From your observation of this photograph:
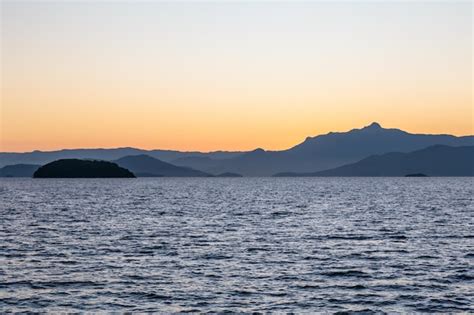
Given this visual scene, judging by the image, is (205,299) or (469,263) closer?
(205,299)

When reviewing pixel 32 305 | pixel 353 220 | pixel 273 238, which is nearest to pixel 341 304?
pixel 32 305

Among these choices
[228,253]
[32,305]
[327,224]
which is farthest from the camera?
[327,224]

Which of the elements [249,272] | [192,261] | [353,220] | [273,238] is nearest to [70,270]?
[192,261]

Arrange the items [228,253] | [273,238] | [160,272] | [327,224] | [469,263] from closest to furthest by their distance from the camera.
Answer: [160,272] → [469,263] → [228,253] → [273,238] → [327,224]

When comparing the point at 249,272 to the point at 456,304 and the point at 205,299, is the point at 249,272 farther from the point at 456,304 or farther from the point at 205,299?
the point at 456,304

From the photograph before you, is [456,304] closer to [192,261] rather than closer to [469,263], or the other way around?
[469,263]

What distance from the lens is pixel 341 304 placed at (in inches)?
1299

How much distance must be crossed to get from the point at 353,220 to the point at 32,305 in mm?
61924

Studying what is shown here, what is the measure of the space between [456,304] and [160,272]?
20.6 m

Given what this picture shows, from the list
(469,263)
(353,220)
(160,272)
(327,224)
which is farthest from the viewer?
(353,220)

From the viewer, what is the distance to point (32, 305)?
32.4 m

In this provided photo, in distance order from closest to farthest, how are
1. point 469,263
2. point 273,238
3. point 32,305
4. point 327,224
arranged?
1. point 32,305
2. point 469,263
3. point 273,238
4. point 327,224

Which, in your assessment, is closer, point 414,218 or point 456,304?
point 456,304

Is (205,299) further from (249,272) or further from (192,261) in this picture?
(192,261)
